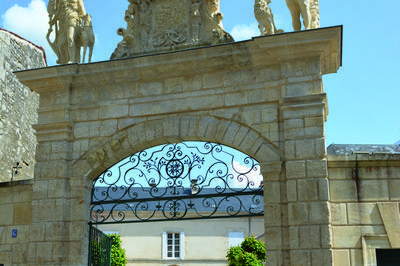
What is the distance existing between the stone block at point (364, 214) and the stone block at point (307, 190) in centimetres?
44

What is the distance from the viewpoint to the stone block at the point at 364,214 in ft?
20.1

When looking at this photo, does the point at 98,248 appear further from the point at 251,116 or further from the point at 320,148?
the point at 320,148

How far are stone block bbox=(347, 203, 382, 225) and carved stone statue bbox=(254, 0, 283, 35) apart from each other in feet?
8.30

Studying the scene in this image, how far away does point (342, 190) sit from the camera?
20.5 ft

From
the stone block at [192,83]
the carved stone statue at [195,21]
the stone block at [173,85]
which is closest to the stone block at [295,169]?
the stone block at [192,83]

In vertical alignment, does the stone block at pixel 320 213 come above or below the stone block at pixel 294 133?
below

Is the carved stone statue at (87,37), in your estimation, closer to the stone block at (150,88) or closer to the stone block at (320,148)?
the stone block at (150,88)

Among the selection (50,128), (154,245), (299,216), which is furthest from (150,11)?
(154,245)

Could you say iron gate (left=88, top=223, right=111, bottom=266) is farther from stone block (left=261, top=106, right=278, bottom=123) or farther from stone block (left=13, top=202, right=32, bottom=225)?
stone block (left=261, top=106, right=278, bottom=123)

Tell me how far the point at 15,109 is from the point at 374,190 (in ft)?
30.1

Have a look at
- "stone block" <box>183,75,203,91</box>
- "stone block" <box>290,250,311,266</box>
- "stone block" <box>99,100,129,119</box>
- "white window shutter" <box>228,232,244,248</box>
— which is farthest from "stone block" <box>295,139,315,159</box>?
"white window shutter" <box>228,232,244,248</box>

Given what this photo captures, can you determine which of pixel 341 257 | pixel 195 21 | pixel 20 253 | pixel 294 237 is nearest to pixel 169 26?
pixel 195 21

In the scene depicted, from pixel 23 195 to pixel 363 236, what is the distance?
4.69 metres

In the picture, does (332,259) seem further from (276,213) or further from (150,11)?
(150,11)
